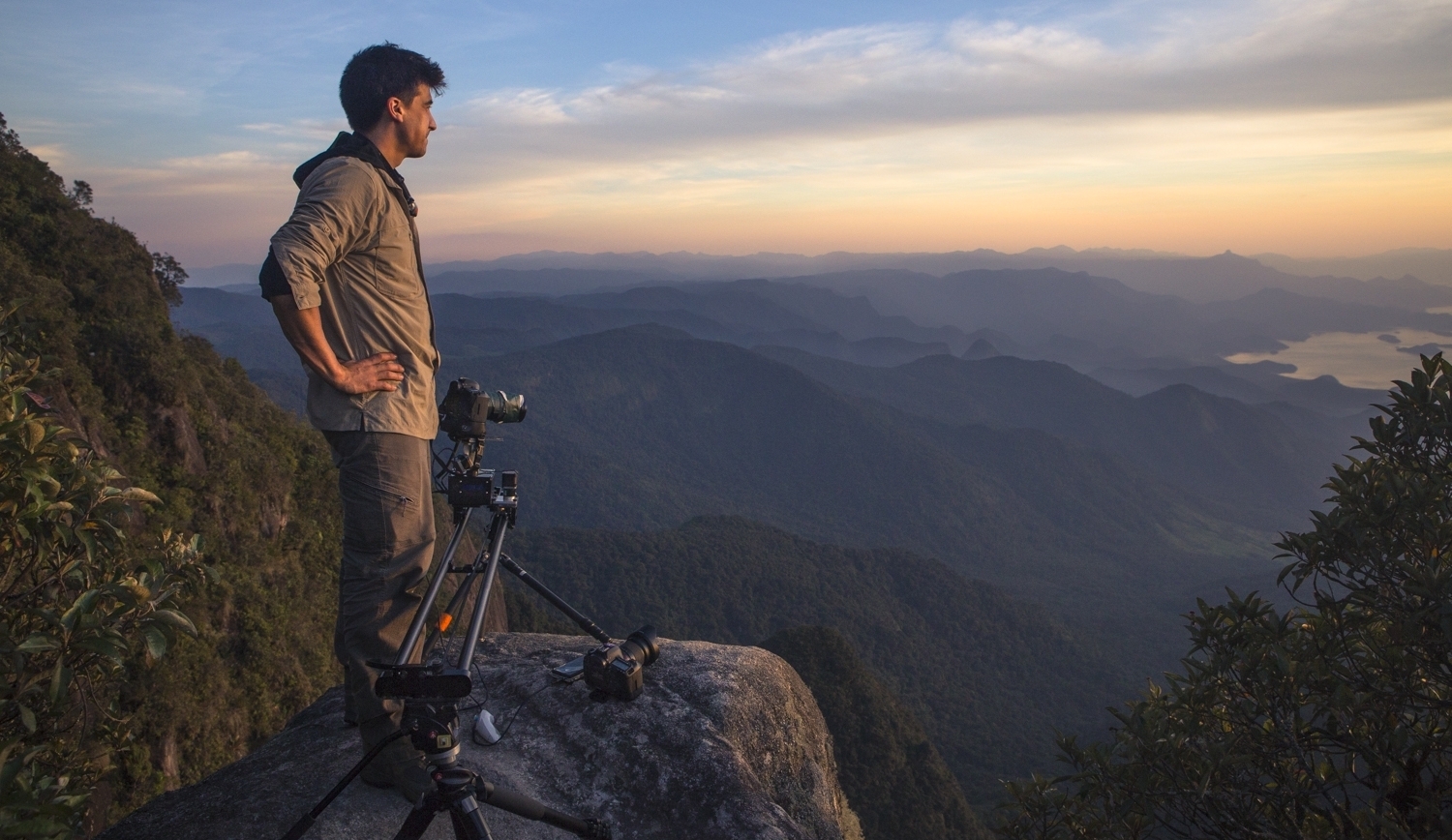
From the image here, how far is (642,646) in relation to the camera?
4723mm

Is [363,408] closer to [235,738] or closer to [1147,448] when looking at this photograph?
[235,738]

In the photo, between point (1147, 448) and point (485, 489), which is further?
point (1147, 448)

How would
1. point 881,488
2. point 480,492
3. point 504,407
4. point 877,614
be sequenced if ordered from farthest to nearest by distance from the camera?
point 881,488, point 877,614, point 504,407, point 480,492

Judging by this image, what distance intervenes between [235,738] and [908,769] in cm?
3204

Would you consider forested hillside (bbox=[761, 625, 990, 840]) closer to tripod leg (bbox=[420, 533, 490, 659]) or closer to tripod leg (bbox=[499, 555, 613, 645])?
tripod leg (bbox=[499, 555, 613, 645])

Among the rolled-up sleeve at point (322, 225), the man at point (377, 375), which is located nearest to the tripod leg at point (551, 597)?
the man at point (377, 375)

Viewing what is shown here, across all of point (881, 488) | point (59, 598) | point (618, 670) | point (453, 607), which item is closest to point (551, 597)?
point (618, 670)

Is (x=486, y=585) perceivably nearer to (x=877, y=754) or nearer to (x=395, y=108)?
(x=395, y=108)

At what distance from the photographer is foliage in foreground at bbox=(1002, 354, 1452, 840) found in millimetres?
4008

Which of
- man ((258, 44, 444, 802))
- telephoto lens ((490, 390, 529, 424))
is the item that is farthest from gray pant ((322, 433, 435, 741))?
telephoto lens ((490, 390, 529, 424))

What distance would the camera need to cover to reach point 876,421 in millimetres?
181375

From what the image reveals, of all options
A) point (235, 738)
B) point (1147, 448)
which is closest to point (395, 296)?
point (235, 738)

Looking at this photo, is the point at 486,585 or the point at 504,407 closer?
the point at 486,585

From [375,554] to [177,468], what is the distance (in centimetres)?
2573
